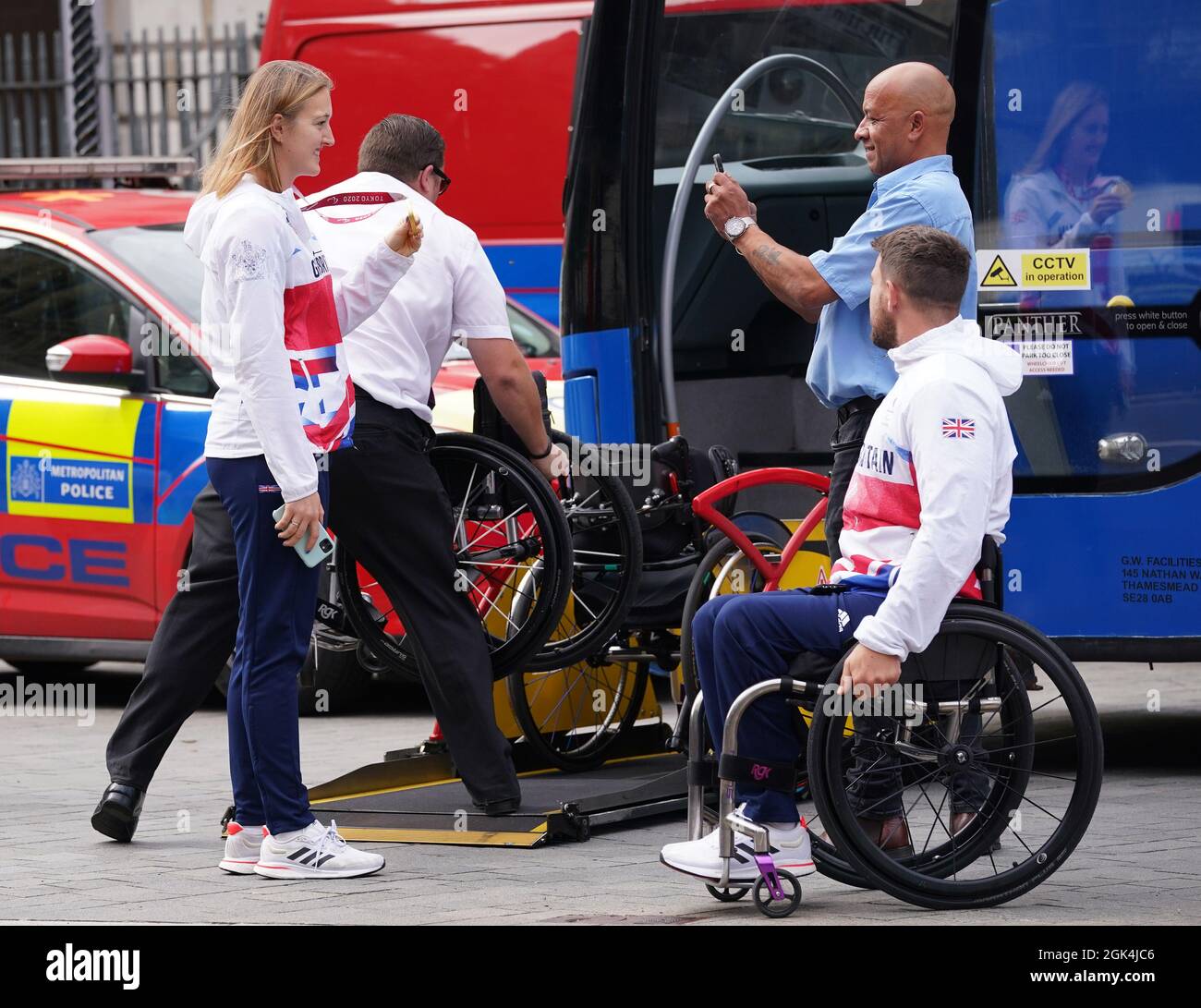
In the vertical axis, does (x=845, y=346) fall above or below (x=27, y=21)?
below

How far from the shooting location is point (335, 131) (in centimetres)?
1195

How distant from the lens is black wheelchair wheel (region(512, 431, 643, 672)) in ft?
20.5

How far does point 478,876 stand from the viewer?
214 inches

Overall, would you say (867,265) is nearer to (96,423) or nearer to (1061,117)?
(1061,117)

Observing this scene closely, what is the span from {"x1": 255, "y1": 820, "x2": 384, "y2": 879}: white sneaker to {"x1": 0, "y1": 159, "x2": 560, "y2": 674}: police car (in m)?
2.97

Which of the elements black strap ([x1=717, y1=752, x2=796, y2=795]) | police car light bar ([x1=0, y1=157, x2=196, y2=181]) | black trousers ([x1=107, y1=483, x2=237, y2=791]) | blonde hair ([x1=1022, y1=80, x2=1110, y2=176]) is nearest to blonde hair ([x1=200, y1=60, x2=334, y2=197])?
black trousers ([x1=107, y1=483, x2=237, y2=791])

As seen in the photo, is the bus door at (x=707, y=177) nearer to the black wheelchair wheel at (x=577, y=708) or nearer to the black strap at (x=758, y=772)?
the black wheelchair wheel at (x=577, y=708)

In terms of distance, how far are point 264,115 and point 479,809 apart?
6.46ft
